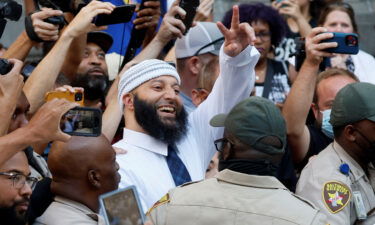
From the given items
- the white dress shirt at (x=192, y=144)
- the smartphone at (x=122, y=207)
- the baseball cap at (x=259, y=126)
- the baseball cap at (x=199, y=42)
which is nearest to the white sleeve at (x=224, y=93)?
the white dress shirt at (x=192, y=144)

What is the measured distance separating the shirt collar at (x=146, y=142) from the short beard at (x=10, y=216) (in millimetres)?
1302

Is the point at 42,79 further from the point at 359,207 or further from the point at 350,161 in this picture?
the point at 359,207

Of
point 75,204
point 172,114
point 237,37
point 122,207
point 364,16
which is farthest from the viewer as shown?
point 364,16

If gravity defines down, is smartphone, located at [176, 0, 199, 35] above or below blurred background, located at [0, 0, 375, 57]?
above

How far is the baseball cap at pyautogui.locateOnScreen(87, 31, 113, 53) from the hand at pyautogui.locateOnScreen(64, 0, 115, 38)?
1.01 m

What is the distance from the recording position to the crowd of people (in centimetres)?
438

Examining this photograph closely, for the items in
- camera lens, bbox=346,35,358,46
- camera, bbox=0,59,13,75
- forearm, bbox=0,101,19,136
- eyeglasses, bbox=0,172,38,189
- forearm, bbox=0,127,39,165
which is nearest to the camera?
forearm, bbox=0,127,39,165

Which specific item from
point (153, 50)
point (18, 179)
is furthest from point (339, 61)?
point (18, 179)

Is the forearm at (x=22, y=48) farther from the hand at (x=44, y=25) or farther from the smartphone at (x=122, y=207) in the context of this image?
the smartphone at (x=122, y=207)

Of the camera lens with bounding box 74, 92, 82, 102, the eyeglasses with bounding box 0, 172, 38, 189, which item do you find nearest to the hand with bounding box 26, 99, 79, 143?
the eyeglasses with bounding box 0, 172, 38, 189

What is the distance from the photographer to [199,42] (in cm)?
694

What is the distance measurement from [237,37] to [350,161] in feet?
3.35

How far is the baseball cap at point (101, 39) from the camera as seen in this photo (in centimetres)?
727

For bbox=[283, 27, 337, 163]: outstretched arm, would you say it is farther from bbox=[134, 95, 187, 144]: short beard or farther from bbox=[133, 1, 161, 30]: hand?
bbox=[133, 1, 161, 30]: hand
